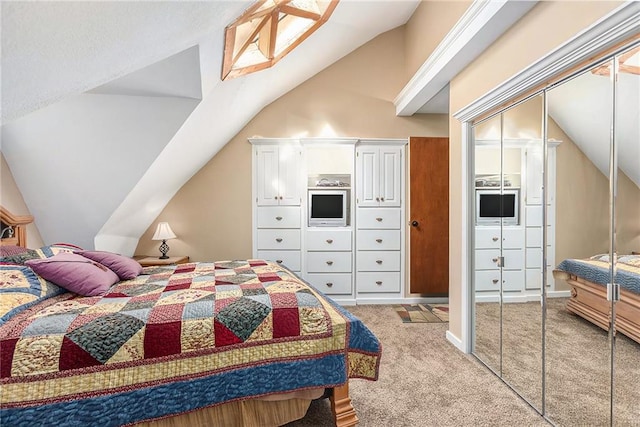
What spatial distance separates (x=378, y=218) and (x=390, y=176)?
0.57 m

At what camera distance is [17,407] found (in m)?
1.22

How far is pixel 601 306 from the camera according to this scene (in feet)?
4.92

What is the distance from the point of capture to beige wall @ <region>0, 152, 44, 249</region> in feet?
8.21

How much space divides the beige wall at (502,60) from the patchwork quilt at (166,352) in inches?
57.1

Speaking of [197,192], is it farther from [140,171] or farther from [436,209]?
[436,209]

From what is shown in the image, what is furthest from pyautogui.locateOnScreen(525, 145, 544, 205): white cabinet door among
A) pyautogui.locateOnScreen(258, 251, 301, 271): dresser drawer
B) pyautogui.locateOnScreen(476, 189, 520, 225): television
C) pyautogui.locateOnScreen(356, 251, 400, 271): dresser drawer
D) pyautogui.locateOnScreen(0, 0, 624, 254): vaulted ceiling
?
pyautogui.locateOnScreen(258, 251, 301, 271): dresser drawer

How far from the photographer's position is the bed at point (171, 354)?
4.20 ft

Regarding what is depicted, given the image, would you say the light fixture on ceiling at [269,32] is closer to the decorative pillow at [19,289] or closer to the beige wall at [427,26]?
the beige wall at [427,26]

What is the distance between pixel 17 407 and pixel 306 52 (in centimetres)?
337

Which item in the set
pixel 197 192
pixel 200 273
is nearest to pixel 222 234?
pixel 197 192

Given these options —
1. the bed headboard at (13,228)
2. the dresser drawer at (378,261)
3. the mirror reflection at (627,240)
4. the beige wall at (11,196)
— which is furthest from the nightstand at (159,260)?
the mirror reflection at (627,240)

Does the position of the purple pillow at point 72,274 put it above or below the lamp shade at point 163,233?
below

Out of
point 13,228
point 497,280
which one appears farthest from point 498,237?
point 13,228

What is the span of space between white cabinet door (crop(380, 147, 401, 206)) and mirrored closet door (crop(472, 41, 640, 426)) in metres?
1.69
